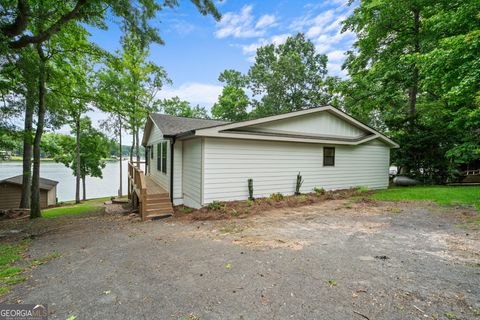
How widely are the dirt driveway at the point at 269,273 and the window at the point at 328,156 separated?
4.91m

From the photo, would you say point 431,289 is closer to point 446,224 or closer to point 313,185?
point 446,224

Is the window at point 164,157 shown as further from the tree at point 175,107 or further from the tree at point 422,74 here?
the tree at point 175,107

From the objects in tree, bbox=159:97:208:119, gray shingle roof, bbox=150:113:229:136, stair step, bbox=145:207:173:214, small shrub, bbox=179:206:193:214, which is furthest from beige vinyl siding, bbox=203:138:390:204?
tree, bbox=159:97:208:119

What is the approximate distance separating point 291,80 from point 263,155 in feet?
73.1

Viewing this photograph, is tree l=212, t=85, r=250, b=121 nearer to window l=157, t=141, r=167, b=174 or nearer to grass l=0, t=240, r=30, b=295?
window l=157, t=141, r=167, b=174

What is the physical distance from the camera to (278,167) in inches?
364

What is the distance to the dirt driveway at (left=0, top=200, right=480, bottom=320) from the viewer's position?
8.08 ft

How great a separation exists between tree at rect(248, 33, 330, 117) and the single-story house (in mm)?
17333

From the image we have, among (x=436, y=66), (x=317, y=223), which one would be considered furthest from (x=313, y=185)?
(x=436, y=66)

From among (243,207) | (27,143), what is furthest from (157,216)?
(27,143)

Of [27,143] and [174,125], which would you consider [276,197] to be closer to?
[174,125]

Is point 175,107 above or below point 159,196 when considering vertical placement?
above

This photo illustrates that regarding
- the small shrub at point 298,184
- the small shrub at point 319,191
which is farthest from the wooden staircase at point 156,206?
the small shrub at point 319,191

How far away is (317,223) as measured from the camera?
597cm
